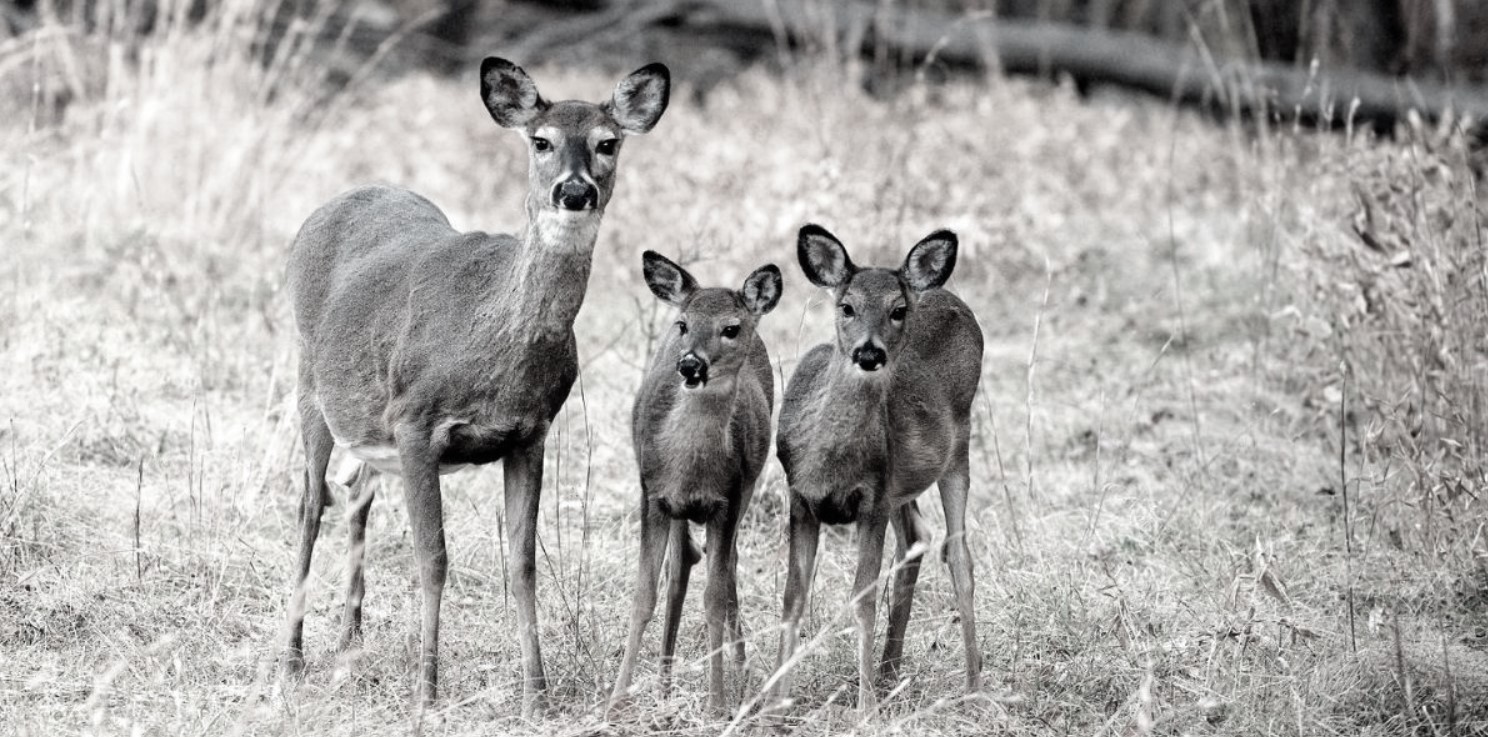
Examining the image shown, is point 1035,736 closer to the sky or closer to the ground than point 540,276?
closer to the ground

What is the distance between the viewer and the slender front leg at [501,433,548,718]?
6211mm

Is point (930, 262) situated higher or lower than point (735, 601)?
higher

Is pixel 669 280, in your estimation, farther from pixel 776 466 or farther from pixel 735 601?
pixel 776 466

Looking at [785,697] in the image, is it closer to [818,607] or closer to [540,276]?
[818,607]

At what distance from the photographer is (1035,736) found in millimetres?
6285

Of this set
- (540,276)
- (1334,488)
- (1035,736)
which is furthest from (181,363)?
(1334,488)

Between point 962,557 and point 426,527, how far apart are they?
188cm

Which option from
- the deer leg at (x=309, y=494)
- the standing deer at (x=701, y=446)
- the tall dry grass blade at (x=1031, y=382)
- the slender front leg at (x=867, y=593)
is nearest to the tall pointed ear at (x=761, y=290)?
the standing deer at (x=701, y=446)

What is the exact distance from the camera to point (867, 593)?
6152mm

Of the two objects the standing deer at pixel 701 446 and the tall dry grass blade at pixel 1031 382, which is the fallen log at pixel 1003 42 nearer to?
the tall dry grass blade at pixel 1031 382

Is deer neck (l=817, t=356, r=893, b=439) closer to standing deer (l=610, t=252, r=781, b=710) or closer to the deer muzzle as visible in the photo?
standing deer (l=610, t=252, r=781, b=710)

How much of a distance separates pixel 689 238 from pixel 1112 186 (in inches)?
178

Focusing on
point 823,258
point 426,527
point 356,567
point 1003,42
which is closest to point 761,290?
point 823,258

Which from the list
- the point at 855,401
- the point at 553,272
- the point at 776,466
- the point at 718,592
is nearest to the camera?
the point at 553,272
